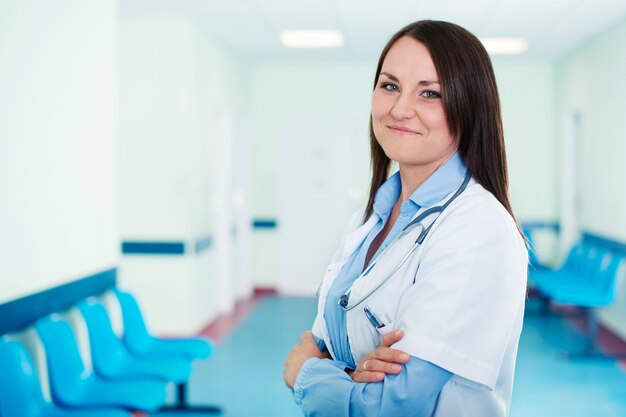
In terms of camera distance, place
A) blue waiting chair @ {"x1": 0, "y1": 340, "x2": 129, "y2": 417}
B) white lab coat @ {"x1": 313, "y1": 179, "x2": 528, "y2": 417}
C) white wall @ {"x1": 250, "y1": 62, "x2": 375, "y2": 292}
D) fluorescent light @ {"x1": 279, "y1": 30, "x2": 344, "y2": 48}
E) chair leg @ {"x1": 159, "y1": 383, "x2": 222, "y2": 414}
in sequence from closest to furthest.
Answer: white lab coat @ {"x1": 313, "y1": 179, "x2": 528, "y2": 417} < blue waiting chair @ {"x1": 0, "y1": 340, "x2": 129, "y2": 417} < chair leg @ {"x1": 159, "y1": 383, "x2": 222, "y2": 414} < fluorescent light @ {"x1": 279, "y1": 30, "x2": 344, "y2": 48} < white wall @ {"x1": 250, "y1": 62, "x2": 375, "y2": 292}

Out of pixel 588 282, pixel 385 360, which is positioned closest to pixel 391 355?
pixel 385 360

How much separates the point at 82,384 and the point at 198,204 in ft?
10.2

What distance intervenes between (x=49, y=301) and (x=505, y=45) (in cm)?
522

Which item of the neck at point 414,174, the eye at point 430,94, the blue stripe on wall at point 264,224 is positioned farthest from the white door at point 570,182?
the eye at point 430,94

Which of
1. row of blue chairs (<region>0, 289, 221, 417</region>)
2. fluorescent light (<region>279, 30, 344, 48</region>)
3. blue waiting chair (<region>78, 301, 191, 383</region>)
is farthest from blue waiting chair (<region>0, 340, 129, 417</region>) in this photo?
fluorescent light (<region>279, 30, 344, 48</region>)

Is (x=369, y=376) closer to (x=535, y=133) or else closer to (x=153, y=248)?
(x=153, y=248)

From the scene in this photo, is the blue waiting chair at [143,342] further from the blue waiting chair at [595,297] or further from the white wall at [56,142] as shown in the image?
the blue waiting chair at [595,297]

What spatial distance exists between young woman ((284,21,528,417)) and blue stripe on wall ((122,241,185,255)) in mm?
4367

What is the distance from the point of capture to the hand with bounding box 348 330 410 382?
1094 mm

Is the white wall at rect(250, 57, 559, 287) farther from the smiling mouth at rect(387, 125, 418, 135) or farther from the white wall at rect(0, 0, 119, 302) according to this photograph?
the smiling mouth at rect(387, 125, 418, 135)

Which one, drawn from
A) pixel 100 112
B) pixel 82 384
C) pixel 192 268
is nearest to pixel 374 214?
pixel 82 384

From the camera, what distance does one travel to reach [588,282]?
18.8 feet

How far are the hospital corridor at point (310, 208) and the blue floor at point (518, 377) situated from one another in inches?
1.0

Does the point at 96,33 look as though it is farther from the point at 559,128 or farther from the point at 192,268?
the point at 559,128
